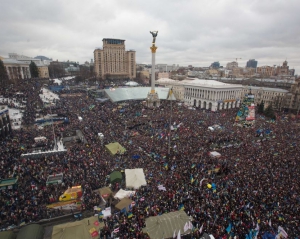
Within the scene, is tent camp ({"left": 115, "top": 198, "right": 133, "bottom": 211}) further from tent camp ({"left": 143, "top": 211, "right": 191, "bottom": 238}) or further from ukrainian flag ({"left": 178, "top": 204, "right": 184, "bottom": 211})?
ukrainian flag ({"left": 178, "top": 204, "right": 184, "bottom": 211})

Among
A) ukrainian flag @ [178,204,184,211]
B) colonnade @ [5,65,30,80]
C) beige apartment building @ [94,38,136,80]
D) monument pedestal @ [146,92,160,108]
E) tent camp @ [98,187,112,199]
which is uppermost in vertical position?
beige apartment building @ [94,38,136,80]

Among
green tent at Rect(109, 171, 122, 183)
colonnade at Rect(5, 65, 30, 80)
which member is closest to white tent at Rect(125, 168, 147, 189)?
green tent at Rect(109, 171, 122, 183)

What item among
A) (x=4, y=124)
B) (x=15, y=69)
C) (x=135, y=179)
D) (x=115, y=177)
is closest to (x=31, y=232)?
(x=115, y=177)

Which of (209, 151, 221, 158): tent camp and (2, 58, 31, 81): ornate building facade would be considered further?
(2, 58, 31, 81): ornate building facade

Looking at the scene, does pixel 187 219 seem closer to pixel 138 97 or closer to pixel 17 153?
pixel 17 153

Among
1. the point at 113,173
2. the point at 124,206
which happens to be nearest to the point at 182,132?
the point at 113,173

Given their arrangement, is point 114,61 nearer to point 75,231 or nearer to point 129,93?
point 129,93
